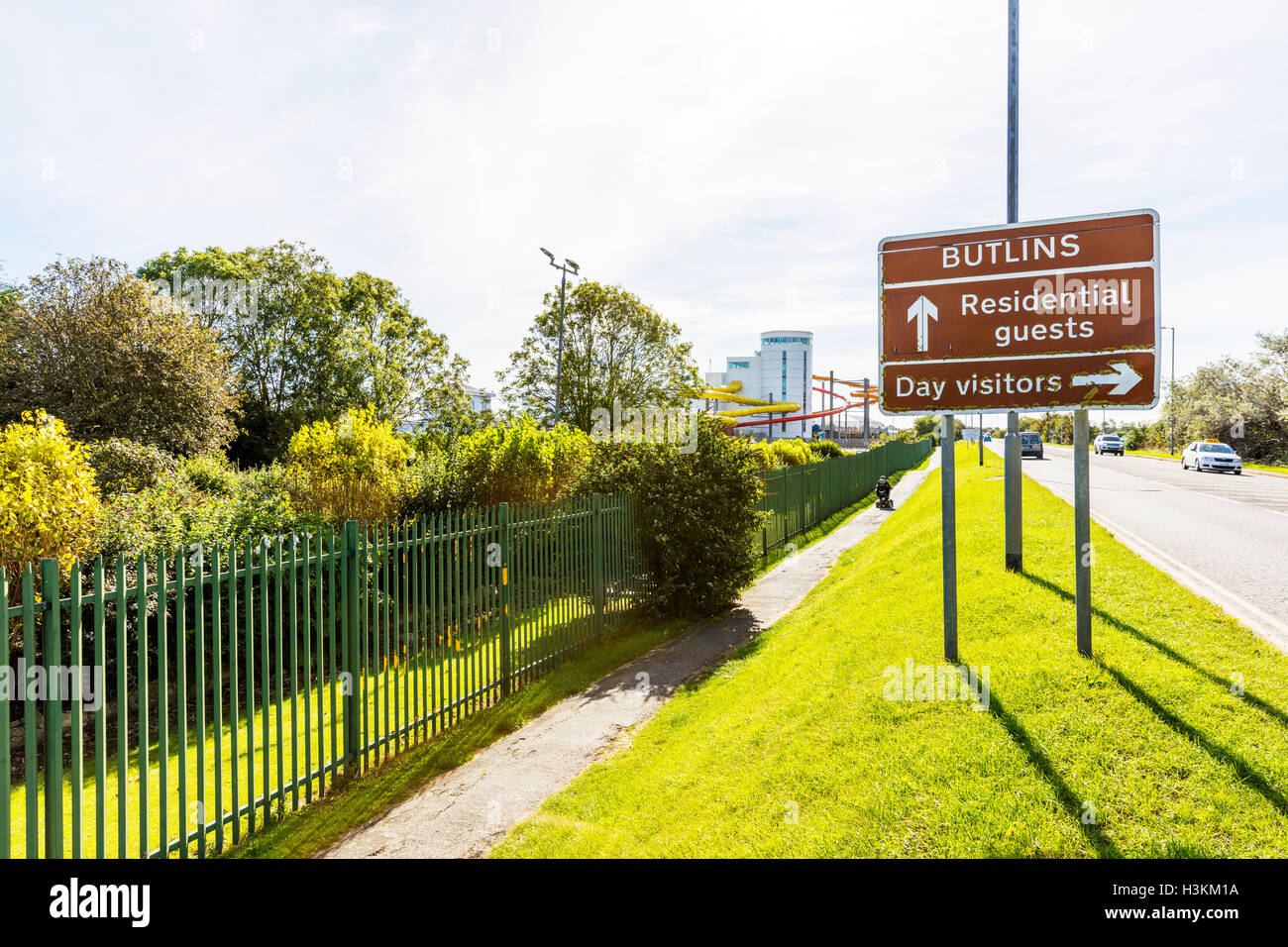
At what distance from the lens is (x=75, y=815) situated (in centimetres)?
348

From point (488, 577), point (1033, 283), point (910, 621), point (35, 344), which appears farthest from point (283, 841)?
point (35, 344)

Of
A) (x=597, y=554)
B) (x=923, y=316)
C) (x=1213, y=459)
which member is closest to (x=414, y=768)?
(x=597, y=554)

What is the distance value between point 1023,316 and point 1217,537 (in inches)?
306

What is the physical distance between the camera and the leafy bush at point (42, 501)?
7598 mm

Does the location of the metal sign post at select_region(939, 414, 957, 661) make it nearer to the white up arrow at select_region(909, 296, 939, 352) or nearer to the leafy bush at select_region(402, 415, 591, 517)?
the white up arrow at select_region(909, 296, 939, 352)

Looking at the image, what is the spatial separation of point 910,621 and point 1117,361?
293cm

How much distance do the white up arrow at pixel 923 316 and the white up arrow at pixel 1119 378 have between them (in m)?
1.22

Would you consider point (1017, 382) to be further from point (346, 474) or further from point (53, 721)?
point (346, 474)

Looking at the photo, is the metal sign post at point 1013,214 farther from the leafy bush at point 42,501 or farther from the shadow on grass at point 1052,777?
the leafy bush at point 42,501

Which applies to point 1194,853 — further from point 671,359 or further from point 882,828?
point 671,359

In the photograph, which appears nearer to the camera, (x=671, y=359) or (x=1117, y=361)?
(x=1117, y=361)

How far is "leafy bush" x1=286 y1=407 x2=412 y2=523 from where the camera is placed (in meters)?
14.4

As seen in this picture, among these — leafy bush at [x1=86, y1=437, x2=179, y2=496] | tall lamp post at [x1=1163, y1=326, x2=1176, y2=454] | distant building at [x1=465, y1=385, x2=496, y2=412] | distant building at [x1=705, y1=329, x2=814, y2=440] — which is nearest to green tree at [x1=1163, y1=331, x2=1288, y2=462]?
tall lamp post at [x1=1163, y1=326, x2=1176, y2=454]

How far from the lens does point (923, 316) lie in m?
5.95
